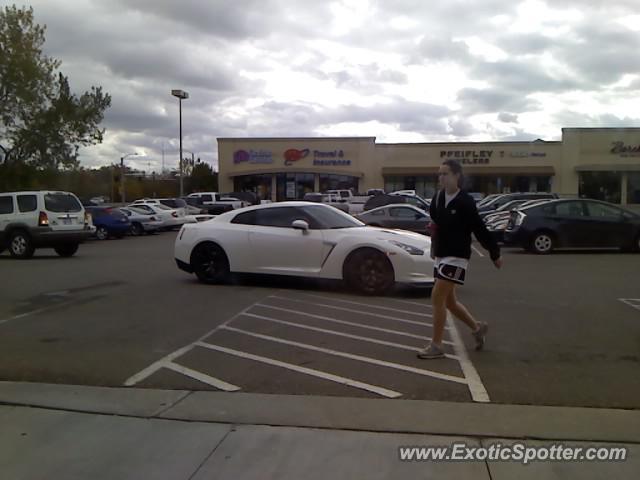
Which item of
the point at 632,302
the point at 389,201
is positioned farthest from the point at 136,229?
the point at 632,302

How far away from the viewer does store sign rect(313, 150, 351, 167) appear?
183 feet

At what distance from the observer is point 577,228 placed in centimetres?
1698

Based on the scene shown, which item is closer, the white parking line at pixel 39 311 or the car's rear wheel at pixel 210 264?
the white parking line at pixel 39 311

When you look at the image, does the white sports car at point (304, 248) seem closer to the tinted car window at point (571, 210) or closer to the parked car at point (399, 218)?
the tinted car window at point (571, 210)

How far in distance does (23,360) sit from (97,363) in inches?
30.6

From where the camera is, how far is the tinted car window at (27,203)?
55.9ft

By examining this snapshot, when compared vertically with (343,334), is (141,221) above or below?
above

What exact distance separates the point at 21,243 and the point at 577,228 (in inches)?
576

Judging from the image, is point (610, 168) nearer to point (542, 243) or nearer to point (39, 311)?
point (542, 243)

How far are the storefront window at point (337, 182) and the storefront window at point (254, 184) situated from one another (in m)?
4.88

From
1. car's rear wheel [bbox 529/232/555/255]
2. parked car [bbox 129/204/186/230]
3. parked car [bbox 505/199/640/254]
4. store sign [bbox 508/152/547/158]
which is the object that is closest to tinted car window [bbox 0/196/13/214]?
parked car [bbox 129/204/186/230]

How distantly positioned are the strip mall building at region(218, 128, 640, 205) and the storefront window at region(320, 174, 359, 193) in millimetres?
87

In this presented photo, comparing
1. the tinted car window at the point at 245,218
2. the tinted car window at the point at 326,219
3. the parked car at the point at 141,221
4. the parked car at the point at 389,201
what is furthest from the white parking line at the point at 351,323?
the parked car at the point at 141,221

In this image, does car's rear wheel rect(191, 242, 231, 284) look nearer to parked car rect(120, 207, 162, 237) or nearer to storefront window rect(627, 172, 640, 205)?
parked car rect(120, 207, 162, 237)
